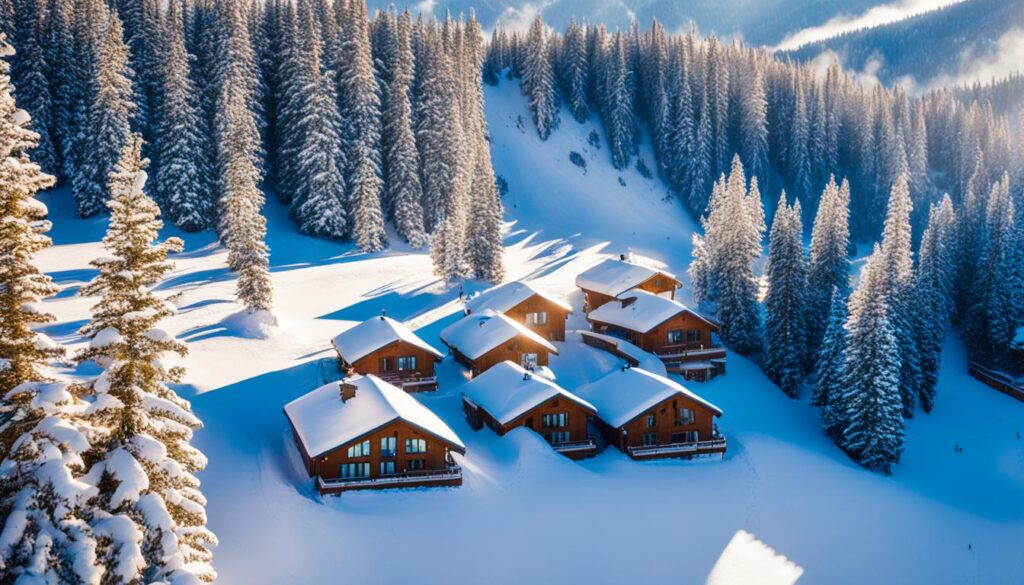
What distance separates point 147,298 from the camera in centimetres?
1844

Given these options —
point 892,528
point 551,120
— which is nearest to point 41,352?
point 892,528

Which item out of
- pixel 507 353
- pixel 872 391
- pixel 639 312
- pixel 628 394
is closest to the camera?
pixel 628 394

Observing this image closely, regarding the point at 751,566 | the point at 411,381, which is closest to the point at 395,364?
the point at 411,381

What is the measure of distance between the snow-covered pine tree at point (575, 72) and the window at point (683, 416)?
267ft

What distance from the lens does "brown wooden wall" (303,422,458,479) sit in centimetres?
3294

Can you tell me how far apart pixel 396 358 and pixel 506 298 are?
476 inches

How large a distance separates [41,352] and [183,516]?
4.90 metres

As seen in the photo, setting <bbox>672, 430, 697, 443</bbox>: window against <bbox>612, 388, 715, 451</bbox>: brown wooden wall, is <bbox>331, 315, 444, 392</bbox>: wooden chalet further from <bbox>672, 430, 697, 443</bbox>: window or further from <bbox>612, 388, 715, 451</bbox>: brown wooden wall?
<bbox>672, 430, 697, 443</bbox>: window

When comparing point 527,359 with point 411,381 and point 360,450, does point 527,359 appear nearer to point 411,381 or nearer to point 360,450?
point 411,381

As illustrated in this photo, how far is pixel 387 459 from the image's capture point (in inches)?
1335

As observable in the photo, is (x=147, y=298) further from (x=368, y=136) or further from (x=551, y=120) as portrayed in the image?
(x=551, y=120)

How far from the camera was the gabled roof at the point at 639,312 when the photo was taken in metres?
52.8

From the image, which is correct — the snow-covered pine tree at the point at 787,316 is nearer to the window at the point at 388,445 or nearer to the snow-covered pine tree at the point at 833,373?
the snow-covered pine tree at the point at 833,373

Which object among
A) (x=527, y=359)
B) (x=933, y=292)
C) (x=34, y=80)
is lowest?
(x=933, y=292)
